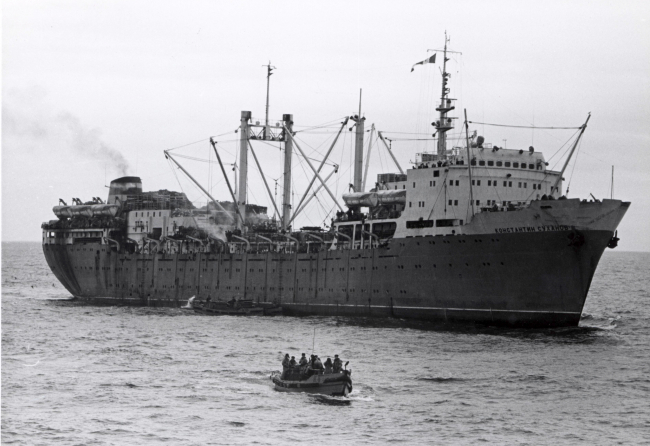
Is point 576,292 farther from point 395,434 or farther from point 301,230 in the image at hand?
point 301,230

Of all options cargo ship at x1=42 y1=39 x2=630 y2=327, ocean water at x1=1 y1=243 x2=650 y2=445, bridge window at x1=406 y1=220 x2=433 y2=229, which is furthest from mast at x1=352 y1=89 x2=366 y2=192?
ocean water at x1=1 y1=243 x2=650 y2=445

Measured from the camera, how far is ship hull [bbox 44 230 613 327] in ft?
179

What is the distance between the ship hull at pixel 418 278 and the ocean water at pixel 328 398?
181 centimetres

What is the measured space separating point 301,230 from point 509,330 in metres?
28.5

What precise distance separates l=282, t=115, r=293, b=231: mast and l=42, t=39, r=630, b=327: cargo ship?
0.11 metres

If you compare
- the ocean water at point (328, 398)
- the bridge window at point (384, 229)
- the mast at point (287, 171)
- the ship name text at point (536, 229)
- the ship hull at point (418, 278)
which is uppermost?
the mast at point (287, 171)

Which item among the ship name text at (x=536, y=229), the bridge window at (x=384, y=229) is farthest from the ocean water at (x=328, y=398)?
the bridge window at (x=384, y=229)

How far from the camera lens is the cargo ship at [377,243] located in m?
55.0

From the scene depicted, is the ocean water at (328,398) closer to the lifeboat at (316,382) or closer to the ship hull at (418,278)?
the lifeboat at (316,382)

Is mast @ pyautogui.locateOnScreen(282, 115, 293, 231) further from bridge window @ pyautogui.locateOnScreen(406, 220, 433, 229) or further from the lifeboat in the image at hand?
the lifeboat

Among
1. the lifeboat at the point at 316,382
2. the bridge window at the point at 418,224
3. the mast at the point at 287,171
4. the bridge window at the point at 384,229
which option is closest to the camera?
the lifeboat at the point at 316,382

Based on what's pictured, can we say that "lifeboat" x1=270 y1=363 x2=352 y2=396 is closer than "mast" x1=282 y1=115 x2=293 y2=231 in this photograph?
Yes

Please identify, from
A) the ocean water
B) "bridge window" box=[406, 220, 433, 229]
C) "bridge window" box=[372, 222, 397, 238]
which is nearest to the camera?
the ocean water

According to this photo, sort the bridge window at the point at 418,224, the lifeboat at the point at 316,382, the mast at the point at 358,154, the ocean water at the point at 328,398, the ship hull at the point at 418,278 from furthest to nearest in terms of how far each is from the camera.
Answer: the mast at the point at 358,154, the bridge window at the point at 418,224, the ship hull at the point at 418,278, the lifeboat at the point at 316,382, the ocean water at the point at 328,398
